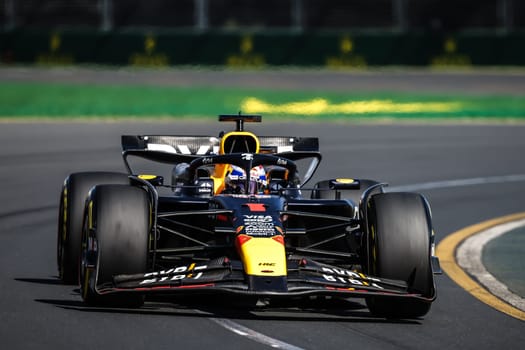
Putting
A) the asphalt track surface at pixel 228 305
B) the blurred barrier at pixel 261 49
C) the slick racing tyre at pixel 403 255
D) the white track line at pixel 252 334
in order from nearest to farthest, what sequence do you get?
the white track line at pixel 252 334 < the asphalt track surface at pixel 228 305 < the slick racing tyre at pixel 403 255 < the blurred barrier at pixel 261 49

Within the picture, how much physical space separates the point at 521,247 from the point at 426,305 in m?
4.32

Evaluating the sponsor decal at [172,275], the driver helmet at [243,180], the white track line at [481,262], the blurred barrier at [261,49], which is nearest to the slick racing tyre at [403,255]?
the white track line at [481,262]

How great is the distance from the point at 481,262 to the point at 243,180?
272cm

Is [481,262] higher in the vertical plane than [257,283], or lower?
lower

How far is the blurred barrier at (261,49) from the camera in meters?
43.1

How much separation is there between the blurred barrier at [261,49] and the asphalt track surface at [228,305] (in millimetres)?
18532

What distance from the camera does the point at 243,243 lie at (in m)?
8.52

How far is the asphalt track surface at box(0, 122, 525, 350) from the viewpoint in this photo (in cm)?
780

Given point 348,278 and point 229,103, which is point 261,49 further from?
point 348,278

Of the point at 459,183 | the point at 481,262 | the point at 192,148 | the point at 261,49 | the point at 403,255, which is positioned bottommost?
the point at 481,262

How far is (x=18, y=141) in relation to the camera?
22.9 meters

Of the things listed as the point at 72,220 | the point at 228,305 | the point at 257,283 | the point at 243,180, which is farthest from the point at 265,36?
the point at 257,283

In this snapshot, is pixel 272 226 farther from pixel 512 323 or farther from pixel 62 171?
pixel 62 171

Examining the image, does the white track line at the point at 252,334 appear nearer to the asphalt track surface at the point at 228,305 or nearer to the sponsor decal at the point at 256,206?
the asphalt track surface at the point at 228,305
